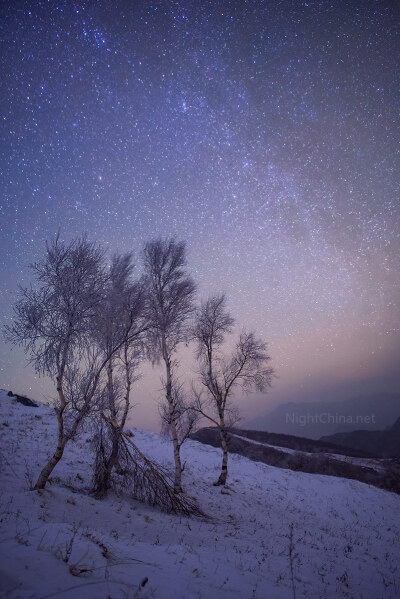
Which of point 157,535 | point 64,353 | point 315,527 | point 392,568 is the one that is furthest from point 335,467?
point 64,353

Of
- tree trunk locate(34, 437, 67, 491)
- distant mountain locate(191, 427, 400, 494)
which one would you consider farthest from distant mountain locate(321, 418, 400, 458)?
tree trunk locate(34, 437, 67, 491)

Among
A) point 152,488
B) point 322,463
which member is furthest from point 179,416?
point 322,463

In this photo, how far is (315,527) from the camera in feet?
31.6

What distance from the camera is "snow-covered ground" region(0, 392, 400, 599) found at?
3.14 metres

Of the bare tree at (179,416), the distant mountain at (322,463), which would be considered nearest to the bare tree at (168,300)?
the bare tree at (179,416)

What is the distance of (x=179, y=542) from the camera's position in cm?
559

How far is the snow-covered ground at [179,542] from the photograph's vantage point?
314 centimetres

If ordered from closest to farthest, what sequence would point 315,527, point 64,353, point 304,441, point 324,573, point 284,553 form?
1. point 324,573
2. point 284,553
3. point 64,353
4. point 315,527
5. point 304,441

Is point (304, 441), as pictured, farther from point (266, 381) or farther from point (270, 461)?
point (266, 381)

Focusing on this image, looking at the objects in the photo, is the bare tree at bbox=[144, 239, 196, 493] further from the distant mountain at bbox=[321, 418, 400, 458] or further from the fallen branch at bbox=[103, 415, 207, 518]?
the distant mountain at bbox=[321, 418, 400, 458]

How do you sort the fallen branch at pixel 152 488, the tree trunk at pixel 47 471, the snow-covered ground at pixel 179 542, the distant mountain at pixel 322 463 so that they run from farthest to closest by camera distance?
1. the distant mountain at pixel 322 463
2. the fallen branch at pixel 152 488
3. the tree trunk at pixel 47 471
4. the snow-covered ground at pixel 179 542

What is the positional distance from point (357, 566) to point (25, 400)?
2160cm

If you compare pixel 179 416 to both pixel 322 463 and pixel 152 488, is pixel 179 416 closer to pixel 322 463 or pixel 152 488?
pixel 152 488

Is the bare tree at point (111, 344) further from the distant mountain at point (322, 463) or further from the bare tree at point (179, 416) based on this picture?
the distant mountain at point (322, 463)
